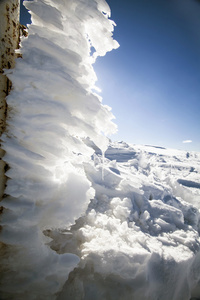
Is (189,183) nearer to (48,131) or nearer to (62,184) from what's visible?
(62,184)

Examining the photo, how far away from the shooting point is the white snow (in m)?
1.39

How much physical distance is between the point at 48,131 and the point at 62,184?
0.69m

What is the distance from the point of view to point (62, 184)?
1.77 meters

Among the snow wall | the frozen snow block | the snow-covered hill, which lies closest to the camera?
the snow wall

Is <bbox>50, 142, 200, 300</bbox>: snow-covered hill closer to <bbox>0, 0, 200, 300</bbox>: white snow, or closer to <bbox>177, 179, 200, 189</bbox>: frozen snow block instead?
<bbox>0, 0, 200, 300</bbox>: white snow

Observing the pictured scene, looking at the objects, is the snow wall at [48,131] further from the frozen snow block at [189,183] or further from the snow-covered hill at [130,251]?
the frozen snow block at [189,183]

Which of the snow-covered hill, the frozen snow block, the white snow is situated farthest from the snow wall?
the frozen snow block

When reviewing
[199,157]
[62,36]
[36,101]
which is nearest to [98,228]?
[36,101]

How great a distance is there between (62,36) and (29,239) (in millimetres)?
2271

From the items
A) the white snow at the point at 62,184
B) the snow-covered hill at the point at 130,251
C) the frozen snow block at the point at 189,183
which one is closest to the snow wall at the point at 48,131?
the white snow at the point at 62,184

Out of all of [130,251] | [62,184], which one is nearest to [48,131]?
[62,184]

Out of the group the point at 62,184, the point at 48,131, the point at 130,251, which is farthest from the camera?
the point at 130,251

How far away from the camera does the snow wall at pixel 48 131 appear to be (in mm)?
1376

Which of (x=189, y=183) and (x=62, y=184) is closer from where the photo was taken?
(x=62, y=184)
